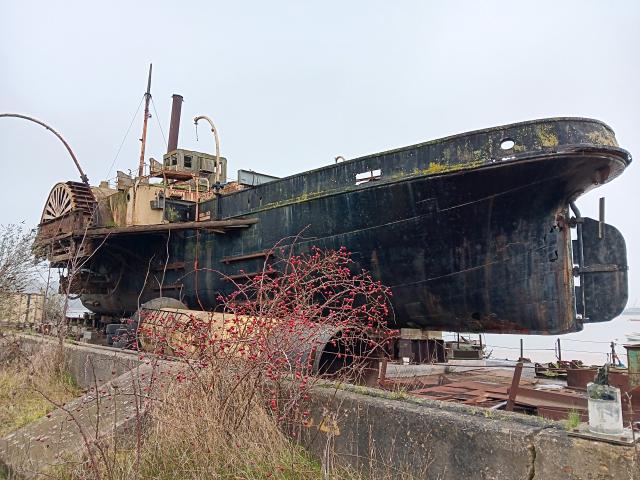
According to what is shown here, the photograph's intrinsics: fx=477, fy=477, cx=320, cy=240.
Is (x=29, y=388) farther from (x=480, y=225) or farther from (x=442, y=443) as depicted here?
(x=480, y=225)

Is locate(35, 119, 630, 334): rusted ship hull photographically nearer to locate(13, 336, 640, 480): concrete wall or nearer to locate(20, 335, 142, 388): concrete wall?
locate(20, 335, 142, 388): concrete wall

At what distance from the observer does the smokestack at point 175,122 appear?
20.1 metres

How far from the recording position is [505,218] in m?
6.84

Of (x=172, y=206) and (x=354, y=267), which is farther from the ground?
(x=172, y=206)

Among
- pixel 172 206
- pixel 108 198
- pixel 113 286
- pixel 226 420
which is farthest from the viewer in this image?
pixel 113 286

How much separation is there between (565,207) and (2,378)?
7.76m

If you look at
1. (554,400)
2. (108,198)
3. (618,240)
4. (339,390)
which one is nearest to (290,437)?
(339,390)

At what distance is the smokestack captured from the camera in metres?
20.1

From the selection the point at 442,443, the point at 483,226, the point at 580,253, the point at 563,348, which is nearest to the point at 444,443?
the point at 442,443

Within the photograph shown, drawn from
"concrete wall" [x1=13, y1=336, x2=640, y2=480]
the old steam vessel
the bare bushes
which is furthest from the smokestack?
"concrete wall" [x1=13, y1=336, x2=640, y2=480]

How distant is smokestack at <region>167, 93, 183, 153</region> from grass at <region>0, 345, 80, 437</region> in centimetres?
1480

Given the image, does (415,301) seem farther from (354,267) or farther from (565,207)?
(565,207)

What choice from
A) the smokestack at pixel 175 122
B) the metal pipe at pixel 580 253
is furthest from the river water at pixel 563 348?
the smokestack at pixel 175 122

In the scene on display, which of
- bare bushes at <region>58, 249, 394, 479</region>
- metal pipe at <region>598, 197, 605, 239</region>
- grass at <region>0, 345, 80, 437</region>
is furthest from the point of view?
metal pipe at <region>598, 197, 605, 239</region>
